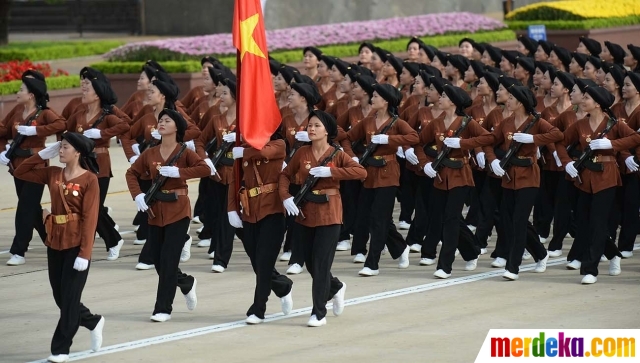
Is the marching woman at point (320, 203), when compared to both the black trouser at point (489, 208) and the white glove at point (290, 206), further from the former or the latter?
the black trouser at point (489, 208)

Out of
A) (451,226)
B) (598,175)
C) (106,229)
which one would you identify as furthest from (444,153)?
(106,229)

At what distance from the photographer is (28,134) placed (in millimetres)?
15195

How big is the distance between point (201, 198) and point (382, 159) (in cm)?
313

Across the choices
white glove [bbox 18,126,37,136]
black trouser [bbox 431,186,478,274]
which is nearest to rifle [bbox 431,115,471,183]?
black trouser [bbox 431,186,478,274]

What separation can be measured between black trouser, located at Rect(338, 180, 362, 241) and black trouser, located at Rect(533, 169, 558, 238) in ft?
6.61

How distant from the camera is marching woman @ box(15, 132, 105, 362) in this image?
11047 millimetres

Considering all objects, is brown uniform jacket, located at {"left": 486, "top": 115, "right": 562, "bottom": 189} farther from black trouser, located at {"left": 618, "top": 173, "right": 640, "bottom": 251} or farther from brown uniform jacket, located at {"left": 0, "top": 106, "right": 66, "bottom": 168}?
brown uniform jacket, located at {"left": 0, "top": 106, "right": 66, "bottom": 168}

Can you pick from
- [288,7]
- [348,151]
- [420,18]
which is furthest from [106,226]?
[288,7]

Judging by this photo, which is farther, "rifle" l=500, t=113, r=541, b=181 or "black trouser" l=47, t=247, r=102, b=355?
"rifle" l=500, t=113, r=541, b=181

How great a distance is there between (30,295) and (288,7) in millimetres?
22444

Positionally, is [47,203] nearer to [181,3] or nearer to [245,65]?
[245,65]

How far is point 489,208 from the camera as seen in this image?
50.3 ft

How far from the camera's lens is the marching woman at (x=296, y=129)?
543 inches

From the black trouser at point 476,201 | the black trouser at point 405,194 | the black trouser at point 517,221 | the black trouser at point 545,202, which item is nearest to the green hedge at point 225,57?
the black trouser at point 405,194
